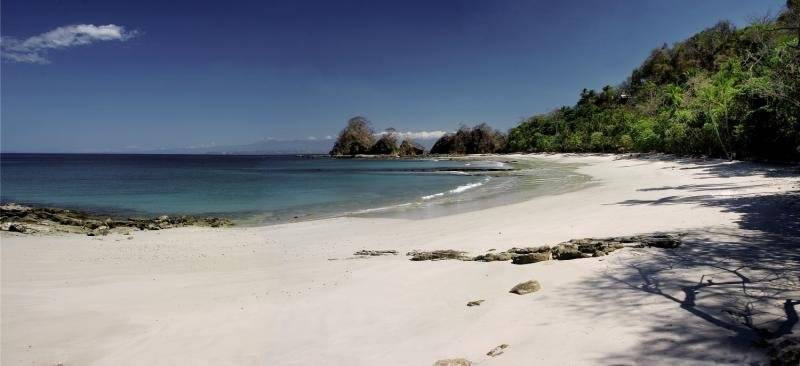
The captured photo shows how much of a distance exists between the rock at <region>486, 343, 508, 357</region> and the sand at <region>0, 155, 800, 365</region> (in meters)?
0.08

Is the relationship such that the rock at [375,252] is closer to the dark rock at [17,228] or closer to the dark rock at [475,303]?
the dark rock at [475,303]

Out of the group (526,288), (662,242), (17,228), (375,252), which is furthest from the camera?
(17,228)

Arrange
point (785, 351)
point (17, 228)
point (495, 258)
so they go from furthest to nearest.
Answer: point (17, 228) < point (495, 258) < point (785, 351)

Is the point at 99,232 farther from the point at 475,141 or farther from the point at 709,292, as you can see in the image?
the point at 475,141

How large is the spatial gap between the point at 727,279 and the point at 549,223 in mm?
7064

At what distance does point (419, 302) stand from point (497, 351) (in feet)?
6.94

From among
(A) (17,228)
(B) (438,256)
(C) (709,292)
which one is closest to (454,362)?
(C) (709,292)

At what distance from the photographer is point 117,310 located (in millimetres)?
6812

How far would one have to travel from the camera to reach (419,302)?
638 cm

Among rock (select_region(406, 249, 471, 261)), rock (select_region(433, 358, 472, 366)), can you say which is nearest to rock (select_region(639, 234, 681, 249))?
rock (select_region(406, 249, 471, 261))

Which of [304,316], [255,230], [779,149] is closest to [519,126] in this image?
[779,149]

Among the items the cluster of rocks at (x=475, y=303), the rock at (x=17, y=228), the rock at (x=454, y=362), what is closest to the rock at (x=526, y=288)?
the cluster of rocks at (x=475, y=303)

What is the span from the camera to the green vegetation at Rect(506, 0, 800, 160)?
1184cm

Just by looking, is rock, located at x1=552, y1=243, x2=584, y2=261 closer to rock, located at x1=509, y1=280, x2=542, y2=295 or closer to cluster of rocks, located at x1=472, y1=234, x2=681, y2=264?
cluster of rocks, located at x1=472, y1=234, x2=681, y2=264
